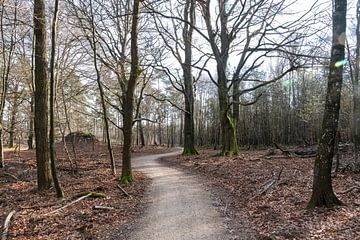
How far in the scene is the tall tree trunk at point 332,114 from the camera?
713 centimetres

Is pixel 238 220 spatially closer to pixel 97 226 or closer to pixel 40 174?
pixel 97 226

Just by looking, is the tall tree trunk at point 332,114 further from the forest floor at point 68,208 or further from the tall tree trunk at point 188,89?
the tall tree trunk at point 188,89

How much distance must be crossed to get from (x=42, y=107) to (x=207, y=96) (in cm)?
4662

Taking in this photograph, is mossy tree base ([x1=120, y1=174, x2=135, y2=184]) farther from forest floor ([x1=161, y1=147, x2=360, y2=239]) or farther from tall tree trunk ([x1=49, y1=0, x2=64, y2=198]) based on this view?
forest floor ([x1=161, y1=147, x2=360, y2=239])

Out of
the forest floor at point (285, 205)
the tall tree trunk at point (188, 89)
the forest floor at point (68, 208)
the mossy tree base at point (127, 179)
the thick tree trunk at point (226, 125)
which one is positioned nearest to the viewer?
the forest floor at point (285, 205)

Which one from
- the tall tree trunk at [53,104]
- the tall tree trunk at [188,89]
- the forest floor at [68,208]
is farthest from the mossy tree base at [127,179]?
the tall tree trunk at [188,89]

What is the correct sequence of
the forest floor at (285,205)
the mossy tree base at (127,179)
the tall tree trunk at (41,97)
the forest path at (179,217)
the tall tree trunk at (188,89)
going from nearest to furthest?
the forest floor at (285,205)
the forest path at (179,217)
the tall tree trunk at (41,97)
the mossy tree base at (127,179)
the tall tree trunk at (188,89)

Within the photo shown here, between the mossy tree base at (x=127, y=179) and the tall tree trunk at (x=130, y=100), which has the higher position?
the tall tree trunk at (x=130, y=100)

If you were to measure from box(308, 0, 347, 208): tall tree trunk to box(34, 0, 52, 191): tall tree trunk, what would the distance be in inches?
354

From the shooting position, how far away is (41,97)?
1125 cm

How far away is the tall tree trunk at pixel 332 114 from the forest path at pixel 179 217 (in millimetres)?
2445

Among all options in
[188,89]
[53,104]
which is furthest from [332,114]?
[188,89]

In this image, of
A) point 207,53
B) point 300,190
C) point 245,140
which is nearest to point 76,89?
point 207,53

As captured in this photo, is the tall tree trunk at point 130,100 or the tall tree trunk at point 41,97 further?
the tall tree trunk at point 130,100
